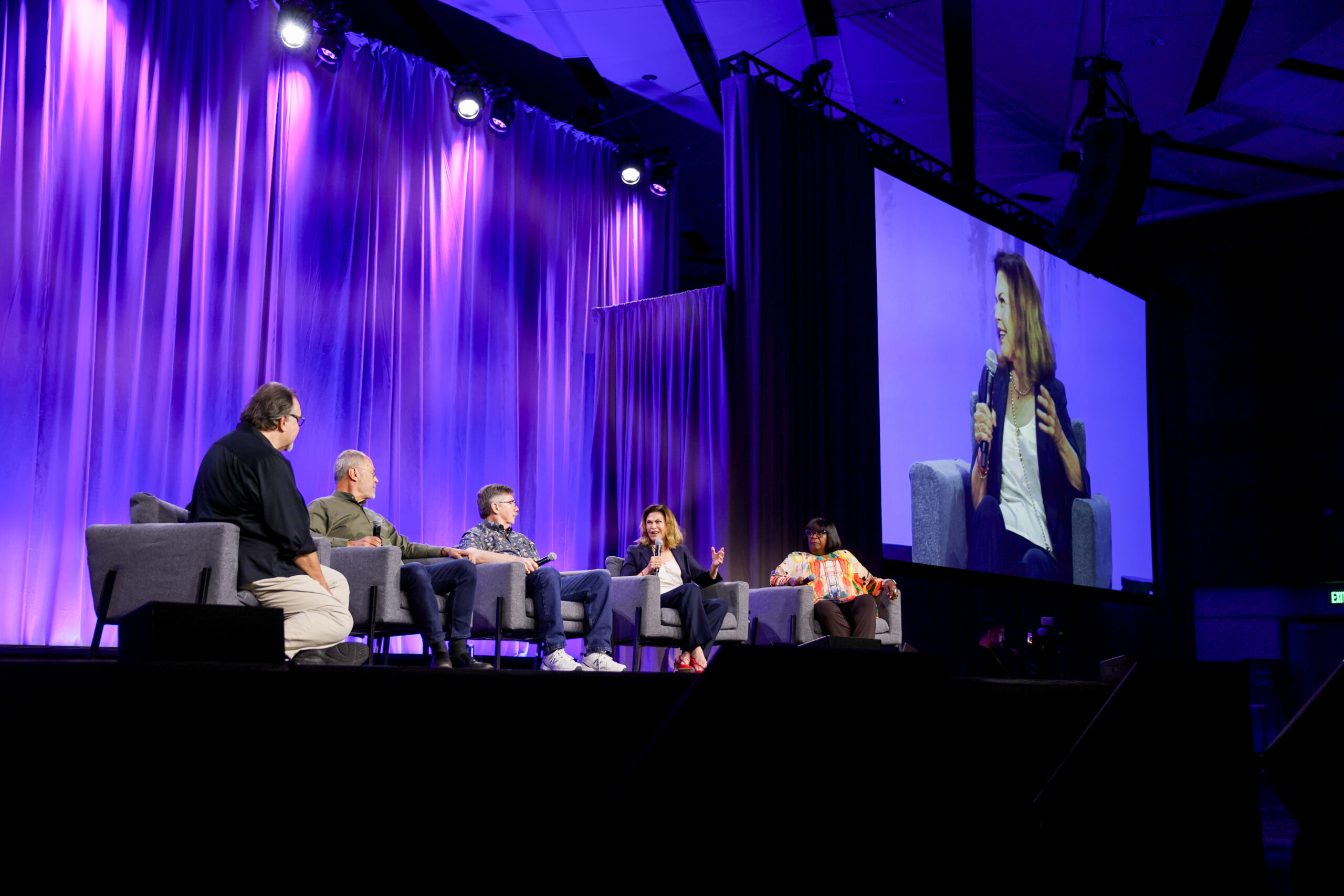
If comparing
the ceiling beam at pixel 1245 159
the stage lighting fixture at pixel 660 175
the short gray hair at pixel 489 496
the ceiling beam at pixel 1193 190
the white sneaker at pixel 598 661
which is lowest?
the white sneaker at pixel 598 661

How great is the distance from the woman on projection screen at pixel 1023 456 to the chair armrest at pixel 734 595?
2773 millimetres

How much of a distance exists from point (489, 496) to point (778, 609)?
1727mm

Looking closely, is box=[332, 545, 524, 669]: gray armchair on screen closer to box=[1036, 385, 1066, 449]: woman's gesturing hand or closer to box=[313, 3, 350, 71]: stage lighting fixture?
box=[313, 3, 350, 71]: stage lighting fixture

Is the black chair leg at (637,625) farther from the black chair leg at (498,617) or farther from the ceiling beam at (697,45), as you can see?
the ceiling beam at (697,45)

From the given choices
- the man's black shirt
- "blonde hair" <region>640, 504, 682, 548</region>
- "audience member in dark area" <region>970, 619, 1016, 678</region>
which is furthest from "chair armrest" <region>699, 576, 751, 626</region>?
the man's black shirt

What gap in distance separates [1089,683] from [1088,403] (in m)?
8.01

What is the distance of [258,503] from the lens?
10.5 ft

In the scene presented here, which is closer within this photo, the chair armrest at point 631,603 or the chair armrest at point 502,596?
the chair armrest at point 502,596

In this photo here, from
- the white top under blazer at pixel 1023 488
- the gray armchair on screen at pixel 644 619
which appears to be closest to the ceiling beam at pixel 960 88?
the white top under blazer at pixel 1023 488

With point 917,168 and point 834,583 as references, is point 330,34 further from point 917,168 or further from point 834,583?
point 917,168

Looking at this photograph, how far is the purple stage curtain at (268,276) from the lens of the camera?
4895 millimetres

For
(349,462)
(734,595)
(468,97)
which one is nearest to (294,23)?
(468,97)

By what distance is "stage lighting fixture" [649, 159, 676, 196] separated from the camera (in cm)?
789

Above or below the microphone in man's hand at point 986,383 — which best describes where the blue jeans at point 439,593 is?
below
